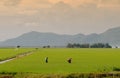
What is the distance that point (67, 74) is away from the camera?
27641 mm

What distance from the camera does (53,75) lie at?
90.7 feet

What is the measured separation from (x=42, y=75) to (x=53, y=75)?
29.9 inches

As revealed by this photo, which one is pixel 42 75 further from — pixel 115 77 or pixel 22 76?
pixel 115 77

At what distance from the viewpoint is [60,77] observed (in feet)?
89.3

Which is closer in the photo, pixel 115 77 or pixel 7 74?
pixel 115 77

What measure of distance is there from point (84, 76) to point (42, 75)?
289cm

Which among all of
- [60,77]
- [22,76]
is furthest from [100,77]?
[22,76]

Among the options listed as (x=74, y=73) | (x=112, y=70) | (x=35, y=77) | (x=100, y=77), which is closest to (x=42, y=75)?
(x=35, y=77)

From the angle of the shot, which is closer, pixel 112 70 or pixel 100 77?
pixel 100 77

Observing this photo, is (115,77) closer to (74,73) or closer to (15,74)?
(74,73)

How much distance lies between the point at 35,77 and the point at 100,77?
4466 millimetres

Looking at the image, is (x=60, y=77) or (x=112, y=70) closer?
(x=60, y=77)

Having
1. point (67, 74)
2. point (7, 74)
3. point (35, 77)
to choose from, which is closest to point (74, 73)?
point (67, 74)

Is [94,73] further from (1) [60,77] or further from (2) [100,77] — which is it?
(1) [60,77]
